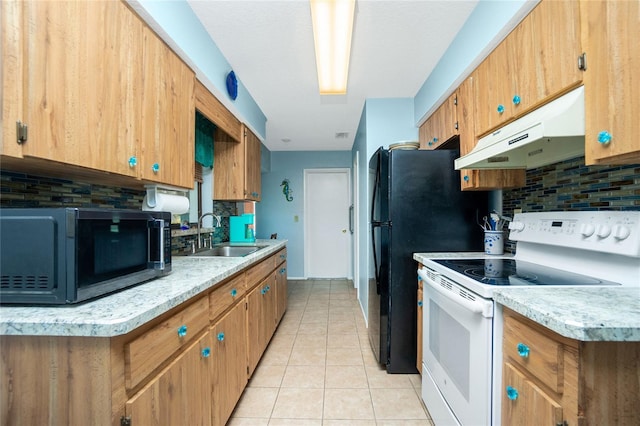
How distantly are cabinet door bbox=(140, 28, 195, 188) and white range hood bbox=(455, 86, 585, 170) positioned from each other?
163 centimetres

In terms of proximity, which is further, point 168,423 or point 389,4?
point 389,4

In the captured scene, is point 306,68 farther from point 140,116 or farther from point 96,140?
point 96,140

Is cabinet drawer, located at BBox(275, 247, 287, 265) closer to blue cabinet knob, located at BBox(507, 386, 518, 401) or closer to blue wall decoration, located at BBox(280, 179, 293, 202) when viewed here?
blue wall decoration, located at BBox(280, 179, 293, 202)

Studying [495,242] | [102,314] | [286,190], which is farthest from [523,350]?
[286,190]

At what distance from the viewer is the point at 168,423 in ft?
3.07

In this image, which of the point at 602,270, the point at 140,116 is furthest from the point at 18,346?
the point at 602,270

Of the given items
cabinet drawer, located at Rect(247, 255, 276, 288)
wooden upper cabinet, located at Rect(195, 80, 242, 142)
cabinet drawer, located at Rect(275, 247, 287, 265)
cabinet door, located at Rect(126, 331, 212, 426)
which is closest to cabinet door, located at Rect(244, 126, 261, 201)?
wooden upper cabinet, located at Rect(195, 80, 242, 142)

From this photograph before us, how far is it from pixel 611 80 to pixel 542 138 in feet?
0.78

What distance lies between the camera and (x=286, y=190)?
16.5 ft

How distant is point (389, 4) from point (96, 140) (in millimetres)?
1699

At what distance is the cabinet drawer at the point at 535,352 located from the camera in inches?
29.7

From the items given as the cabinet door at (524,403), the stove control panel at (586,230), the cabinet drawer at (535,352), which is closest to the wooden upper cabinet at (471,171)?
the stove control panel at (586,230)

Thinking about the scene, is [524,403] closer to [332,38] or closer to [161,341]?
[161,341]

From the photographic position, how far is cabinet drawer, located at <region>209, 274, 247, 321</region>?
1.32 m
